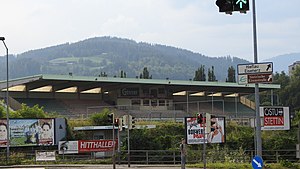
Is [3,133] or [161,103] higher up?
[161,103]

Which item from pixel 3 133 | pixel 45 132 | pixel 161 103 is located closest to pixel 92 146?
pixel 45 132

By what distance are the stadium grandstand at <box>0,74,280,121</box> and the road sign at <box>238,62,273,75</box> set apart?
166 ft

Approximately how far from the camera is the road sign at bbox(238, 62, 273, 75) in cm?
1883

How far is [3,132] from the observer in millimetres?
49531

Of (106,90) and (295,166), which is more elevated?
(106,90)

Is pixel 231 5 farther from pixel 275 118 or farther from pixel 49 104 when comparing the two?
pixel 49 104

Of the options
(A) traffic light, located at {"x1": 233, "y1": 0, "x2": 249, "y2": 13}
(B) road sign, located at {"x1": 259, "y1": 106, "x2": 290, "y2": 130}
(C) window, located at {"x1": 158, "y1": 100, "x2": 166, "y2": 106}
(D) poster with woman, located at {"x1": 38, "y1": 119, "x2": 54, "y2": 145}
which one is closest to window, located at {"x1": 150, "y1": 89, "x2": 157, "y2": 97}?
(C) window, located at {"x1": 158, "y1": 100, "x2": 166, "y2": 106}

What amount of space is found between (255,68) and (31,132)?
3565 cm

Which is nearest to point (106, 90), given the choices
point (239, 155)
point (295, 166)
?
point (239, 155)

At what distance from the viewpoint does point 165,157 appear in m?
43.4

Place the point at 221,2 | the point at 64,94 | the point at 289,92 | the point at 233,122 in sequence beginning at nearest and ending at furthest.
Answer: the point at 221,2, the point at 233,122, the point at 64,94, the point at 289,92

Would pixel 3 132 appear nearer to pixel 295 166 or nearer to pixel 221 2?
pixel 295 166

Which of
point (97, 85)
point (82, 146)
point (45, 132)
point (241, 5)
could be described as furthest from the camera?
point (97, 85)

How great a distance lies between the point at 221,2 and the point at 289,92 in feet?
313
